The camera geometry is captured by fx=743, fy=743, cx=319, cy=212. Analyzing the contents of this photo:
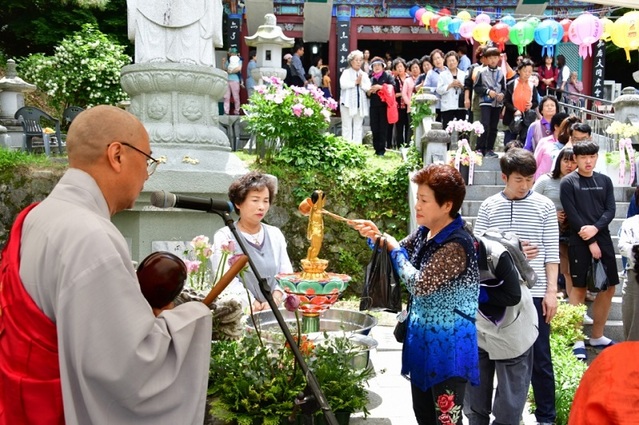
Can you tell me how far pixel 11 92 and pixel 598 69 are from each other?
15390 mm

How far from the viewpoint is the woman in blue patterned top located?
140 inches

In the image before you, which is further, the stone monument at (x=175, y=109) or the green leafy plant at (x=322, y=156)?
the green leafy plant at (x=322, y=156)

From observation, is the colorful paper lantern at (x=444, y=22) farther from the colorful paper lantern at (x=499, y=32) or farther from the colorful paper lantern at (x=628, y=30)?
the colorful paper lantern at (x=628, y=30)

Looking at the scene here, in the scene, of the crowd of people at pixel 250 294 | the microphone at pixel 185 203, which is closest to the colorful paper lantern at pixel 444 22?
the crowd of people at pixel 250 294

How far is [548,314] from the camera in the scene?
4762 mm

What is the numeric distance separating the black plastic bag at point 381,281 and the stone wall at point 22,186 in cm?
670

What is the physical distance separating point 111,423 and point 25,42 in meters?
23.3

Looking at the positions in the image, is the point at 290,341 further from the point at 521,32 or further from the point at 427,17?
the point at 427,17

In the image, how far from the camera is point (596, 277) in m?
6.67

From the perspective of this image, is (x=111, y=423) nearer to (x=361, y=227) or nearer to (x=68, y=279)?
(x=68, y=279)

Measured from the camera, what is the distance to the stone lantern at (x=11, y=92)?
1508 centimetres

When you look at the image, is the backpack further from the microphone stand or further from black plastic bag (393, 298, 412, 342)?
the microphone stand

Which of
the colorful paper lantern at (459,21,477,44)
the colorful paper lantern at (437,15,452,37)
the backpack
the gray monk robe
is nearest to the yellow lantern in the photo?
the colorful paper lantern at (437,15,452,37)

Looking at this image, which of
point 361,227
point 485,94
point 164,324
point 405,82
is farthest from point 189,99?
point 405,82
